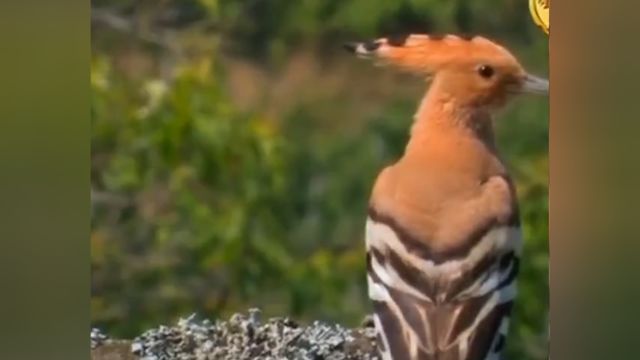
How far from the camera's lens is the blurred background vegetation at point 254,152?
246cm

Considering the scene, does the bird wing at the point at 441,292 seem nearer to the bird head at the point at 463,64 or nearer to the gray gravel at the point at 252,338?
the gray gravel at the point at 252,338

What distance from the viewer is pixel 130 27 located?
246cm

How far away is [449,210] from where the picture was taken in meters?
2.44

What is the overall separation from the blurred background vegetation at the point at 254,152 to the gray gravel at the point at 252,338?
2 cm

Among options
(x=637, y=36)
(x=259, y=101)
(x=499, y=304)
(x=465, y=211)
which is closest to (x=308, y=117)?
(x=259, y=101)

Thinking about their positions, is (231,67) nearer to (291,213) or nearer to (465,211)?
(291,213)

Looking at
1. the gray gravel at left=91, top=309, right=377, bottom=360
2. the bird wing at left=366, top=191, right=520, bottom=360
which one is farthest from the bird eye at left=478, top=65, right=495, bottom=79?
the gray gravel at left=91, top=309, right=377, bottom=360

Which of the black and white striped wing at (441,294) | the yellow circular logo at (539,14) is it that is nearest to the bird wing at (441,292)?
the black and white striped wing at (441,294)

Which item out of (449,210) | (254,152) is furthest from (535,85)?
(254,152)

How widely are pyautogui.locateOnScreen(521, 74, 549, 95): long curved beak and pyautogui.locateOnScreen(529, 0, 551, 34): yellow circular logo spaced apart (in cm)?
10

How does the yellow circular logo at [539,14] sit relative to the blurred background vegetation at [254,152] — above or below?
above

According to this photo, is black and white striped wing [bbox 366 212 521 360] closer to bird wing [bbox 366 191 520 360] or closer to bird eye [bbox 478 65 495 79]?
bird wing [bbox 366 191 520 360]

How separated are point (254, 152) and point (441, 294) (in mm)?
494

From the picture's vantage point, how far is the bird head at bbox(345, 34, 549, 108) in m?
2.45
